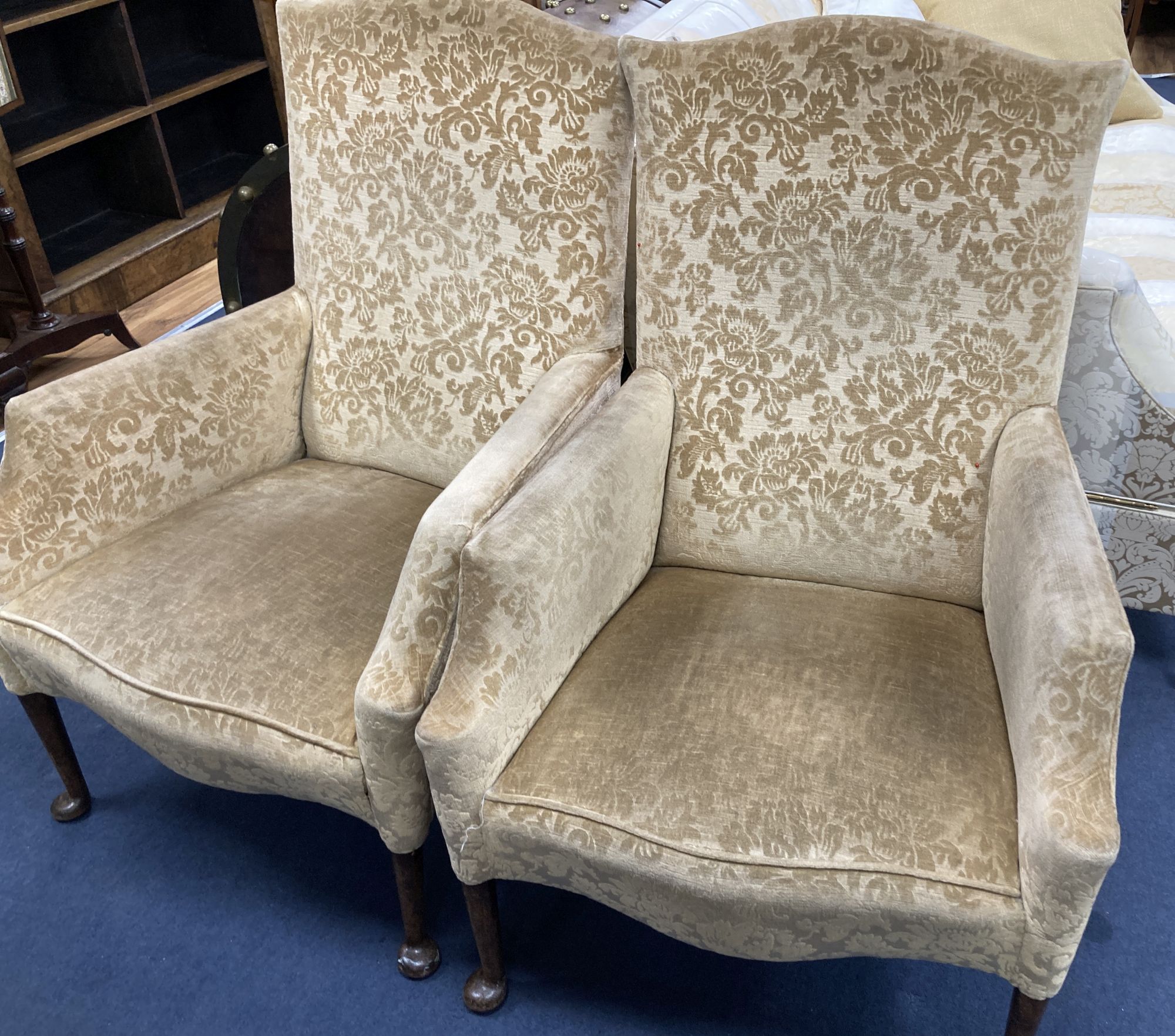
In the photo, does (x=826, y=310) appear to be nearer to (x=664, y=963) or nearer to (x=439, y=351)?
(x=439, y=351)

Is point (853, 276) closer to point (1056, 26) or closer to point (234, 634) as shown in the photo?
point (234, 634)

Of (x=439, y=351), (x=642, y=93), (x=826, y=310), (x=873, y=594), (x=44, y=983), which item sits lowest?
(x=44, y=983)

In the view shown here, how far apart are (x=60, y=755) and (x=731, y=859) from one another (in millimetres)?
985

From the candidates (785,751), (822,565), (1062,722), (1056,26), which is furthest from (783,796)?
(1056,26)

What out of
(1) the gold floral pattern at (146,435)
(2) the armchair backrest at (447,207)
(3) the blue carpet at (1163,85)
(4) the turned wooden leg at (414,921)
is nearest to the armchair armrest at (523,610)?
(4) the turned wooden leg at (414,921)

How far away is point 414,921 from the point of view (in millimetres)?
1227

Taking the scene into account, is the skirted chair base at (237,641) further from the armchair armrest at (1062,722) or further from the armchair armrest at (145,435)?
the armchair armrest at (1062,722)

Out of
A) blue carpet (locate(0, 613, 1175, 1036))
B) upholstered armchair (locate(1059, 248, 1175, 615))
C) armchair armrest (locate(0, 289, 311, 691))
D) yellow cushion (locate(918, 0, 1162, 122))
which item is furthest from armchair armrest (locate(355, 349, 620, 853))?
yellow cushion (locate(918, 0, 1162, 122))

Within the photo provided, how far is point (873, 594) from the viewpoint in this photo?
4.16 feet

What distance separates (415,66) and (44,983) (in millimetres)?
1218

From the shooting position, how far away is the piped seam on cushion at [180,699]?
3.59ft

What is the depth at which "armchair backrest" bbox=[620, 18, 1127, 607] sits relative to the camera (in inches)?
42.8

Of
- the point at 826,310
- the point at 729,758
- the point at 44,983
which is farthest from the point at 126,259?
the point at 729,758

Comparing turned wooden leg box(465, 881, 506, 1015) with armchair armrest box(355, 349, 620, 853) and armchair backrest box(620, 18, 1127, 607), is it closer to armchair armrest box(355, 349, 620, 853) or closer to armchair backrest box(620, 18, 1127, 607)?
armchair armrest box(355, 349, 620, 853)
